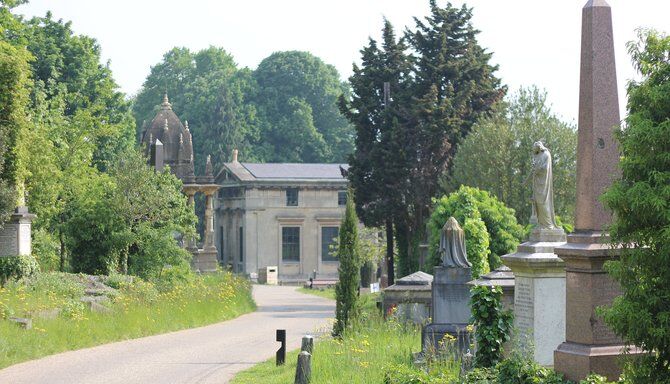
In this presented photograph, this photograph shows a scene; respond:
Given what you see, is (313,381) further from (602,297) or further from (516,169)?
(516,169)

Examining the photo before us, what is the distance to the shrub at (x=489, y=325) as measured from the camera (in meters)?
13.8

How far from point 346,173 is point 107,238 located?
13.9 metres

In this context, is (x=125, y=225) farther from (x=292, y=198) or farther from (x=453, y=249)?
(x=292, y=198)

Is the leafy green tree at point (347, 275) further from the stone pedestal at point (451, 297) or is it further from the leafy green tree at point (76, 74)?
the leafy green tree at point (76, 74)

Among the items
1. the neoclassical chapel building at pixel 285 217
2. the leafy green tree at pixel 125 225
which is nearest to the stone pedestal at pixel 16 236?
the leafy green tree at pixel 125 225

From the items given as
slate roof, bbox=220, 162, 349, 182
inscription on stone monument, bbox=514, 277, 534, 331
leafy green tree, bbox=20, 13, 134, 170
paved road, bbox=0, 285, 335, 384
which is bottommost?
paved road, bbox=0, 285, 335, 384

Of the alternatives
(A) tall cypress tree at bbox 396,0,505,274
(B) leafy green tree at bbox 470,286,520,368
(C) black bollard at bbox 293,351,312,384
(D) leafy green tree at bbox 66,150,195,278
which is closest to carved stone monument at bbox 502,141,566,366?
(B) leafy green tree at bbox 470,286,520,368

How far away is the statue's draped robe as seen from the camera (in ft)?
53.9

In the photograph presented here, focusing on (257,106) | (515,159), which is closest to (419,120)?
→ (515,159)

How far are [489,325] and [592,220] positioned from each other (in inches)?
75.8

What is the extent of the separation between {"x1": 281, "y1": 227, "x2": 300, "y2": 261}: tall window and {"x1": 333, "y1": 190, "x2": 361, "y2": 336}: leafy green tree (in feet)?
165

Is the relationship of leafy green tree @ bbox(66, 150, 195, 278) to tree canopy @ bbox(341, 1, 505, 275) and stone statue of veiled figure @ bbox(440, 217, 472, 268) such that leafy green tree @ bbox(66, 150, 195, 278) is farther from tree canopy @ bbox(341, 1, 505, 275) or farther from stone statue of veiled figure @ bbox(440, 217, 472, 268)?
stone statue of veiled figure @ bbox(440, 217, 472, 268)

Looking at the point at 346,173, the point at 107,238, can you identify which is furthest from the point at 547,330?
the point at 346,173

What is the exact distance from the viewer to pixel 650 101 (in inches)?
409
